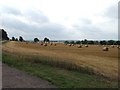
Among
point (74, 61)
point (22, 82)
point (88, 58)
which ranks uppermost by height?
point (22, 82)

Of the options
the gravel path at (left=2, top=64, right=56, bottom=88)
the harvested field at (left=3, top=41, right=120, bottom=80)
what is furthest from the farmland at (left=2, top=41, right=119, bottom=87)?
the gravel path at (left=2, top=64, right=56, bottom=88)

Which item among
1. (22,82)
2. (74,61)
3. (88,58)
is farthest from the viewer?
(88,58)

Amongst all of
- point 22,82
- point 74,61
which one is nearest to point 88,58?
point 74,61

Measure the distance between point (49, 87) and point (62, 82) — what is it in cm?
118

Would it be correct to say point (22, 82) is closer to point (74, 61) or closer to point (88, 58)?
point (74, 61)

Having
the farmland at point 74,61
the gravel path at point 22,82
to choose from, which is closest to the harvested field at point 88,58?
the farmland at point 74,61

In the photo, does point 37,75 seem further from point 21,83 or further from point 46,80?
point 21,83

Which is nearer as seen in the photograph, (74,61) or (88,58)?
(74,61)

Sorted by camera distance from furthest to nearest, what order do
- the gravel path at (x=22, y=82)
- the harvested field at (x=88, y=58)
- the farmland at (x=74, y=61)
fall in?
the harvested field at (x=88, y=58)
the farmland at (x=74, y=61)
the gravel path at (x=22, y=82)

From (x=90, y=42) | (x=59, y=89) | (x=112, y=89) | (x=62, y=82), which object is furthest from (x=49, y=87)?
(x=90, y=42)

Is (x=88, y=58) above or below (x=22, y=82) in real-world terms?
below

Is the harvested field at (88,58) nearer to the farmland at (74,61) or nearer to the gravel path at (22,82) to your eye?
the farmland at (74,61)

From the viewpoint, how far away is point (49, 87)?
1089 cm

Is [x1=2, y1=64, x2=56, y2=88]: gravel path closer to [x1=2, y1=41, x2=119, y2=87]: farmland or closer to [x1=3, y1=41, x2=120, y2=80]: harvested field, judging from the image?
[x1=2, y1=41, x2=119, y2=87]: farmland
